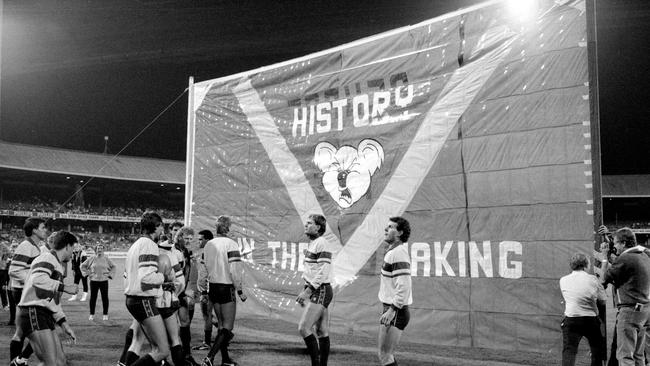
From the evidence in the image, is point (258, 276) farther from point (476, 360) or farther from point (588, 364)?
point (588, 364)

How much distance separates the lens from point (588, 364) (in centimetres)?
870

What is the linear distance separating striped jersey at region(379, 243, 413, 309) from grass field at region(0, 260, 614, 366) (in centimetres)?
269

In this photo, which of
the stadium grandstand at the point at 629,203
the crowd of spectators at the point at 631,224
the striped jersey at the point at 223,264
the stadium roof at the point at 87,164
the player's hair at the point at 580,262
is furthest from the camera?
the crowd of spectators at the point at 631,224

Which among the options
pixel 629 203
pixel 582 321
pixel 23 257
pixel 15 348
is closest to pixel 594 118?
pixel 582 321

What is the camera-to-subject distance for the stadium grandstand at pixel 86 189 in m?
42.9

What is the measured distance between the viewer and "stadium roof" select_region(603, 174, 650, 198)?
149 feet

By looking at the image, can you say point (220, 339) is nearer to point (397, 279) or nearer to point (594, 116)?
point (397, 279)

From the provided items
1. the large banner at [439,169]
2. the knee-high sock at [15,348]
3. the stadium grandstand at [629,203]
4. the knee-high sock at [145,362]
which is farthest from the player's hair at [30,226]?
the stadium grandstand at [629,203]

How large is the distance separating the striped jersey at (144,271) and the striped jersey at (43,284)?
81cm

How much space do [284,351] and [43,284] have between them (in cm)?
468

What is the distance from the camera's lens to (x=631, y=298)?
742 centimetres

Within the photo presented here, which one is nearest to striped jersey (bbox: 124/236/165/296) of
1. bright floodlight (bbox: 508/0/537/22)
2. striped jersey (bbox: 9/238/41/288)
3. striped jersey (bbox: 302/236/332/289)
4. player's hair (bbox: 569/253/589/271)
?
striped jersey (bbox: 302/236/332/289)

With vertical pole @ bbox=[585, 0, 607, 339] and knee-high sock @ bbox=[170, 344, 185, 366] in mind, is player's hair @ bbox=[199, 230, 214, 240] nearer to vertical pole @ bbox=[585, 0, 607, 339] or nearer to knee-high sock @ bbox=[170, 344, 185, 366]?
knee-high sock @ bbox=[170, 344, 185, 366]

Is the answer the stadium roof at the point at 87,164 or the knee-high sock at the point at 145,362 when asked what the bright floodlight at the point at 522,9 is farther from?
the stadium roof at the point at 87,164
